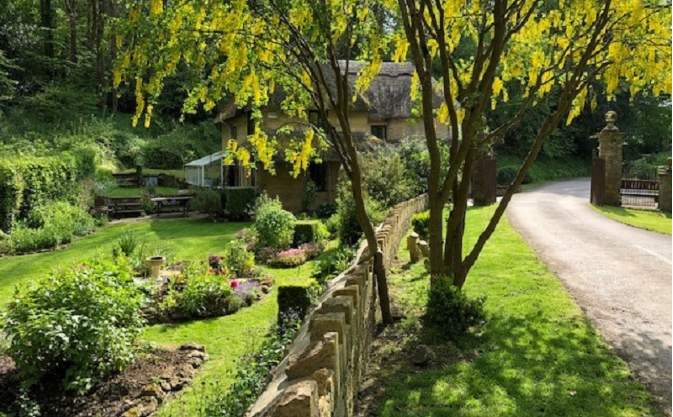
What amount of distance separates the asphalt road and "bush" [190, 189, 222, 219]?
12857 millimetres

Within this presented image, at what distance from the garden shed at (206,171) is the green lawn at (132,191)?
1418 mm

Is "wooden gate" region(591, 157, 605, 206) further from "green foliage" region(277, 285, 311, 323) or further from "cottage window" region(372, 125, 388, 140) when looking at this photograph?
"green foliage" region(277, 285, 311, 323)

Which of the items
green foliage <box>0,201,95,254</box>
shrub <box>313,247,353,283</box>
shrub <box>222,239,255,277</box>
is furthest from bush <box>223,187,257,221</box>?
shrub <box>313,247,353,283</box>

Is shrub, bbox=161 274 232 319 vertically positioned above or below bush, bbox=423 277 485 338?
below

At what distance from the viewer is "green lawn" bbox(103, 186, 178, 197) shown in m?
30.0

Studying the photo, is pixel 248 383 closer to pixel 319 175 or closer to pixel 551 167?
pixel 319 175

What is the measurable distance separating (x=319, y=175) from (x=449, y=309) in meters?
21.2

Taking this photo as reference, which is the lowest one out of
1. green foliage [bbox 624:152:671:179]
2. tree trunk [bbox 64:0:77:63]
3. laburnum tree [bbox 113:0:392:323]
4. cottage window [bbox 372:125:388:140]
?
green foliage [bbox 624:152:671:179]

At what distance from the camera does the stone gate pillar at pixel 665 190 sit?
20305mm

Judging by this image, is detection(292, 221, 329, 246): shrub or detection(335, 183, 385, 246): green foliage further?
detection(292, 221, 329, 246): shrub

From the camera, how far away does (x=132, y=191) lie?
3194cm

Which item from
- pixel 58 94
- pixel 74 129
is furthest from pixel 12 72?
pixel 74 129

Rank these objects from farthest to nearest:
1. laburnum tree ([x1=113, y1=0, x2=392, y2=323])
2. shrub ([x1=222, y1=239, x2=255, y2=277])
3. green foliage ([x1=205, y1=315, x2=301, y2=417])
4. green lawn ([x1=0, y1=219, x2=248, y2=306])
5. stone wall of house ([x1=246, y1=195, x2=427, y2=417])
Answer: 1. green lawn ([x1=0, y1=219, x2=248, y2=306])
2. shrub ([x1=222, y1=239, x2=255, y2=277])
3. laburnum tree ([x1=113, y1=0, x2=392, y2=323])
4. green foliage ([x1=205, y1=315, x2=301, y2=417])
5. stone wall of house ([x1=246, y1=195, x2=427, y2=417])

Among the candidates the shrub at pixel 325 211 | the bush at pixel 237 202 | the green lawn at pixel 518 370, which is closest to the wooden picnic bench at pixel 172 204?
the bush at pixel 237 202
